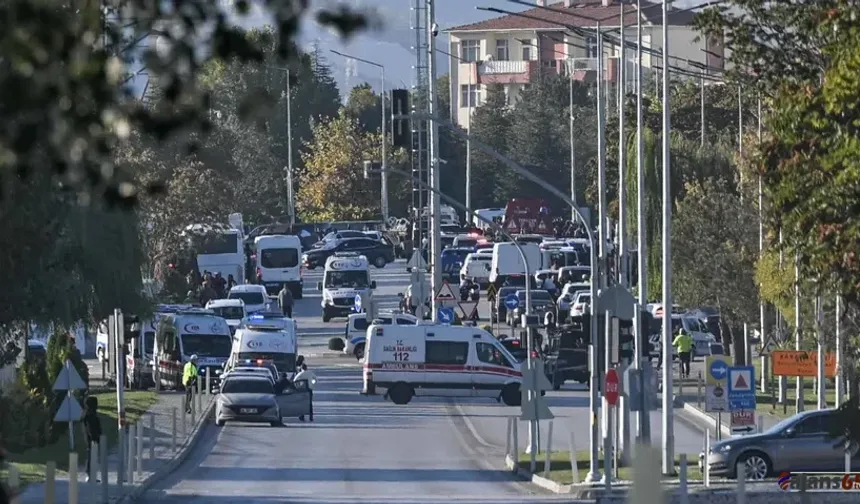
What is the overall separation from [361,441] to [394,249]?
6170 centimetres

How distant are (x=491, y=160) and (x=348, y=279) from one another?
50414 millimetres

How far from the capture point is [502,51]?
152000 millimetres

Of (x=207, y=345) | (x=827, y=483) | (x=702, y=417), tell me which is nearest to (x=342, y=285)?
(x=207, y=345)

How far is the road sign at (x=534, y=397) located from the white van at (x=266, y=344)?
56.0 feet

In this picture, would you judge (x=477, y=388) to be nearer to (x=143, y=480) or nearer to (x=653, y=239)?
(x=653, y=239)

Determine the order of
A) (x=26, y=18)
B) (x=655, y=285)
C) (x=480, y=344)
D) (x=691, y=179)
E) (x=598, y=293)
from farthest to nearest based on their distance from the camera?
(x=691, y=179) → (x=655, y=285) → (x=480, y=344) → (x=598, y=293) → (x=26, y=18)

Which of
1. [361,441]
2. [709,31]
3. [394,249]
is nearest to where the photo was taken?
[709,31]

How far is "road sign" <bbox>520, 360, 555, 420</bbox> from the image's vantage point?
30.7 meters

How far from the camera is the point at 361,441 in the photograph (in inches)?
1503

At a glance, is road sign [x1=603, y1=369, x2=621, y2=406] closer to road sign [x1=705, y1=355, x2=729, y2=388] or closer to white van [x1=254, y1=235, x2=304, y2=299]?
road sign [x1=705, y1=355, x2=729, y2=388]

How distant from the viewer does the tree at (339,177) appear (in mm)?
120125

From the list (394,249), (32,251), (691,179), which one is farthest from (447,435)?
(394,249)

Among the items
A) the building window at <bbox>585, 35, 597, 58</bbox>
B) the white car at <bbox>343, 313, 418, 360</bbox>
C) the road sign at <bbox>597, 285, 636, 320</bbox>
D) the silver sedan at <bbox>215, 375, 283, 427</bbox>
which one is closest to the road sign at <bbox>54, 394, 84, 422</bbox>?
the road sign at <bbox>597, 285, 636, 320</bbox>

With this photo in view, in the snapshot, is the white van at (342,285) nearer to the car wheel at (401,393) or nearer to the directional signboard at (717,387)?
the car wheel at (401,393)
